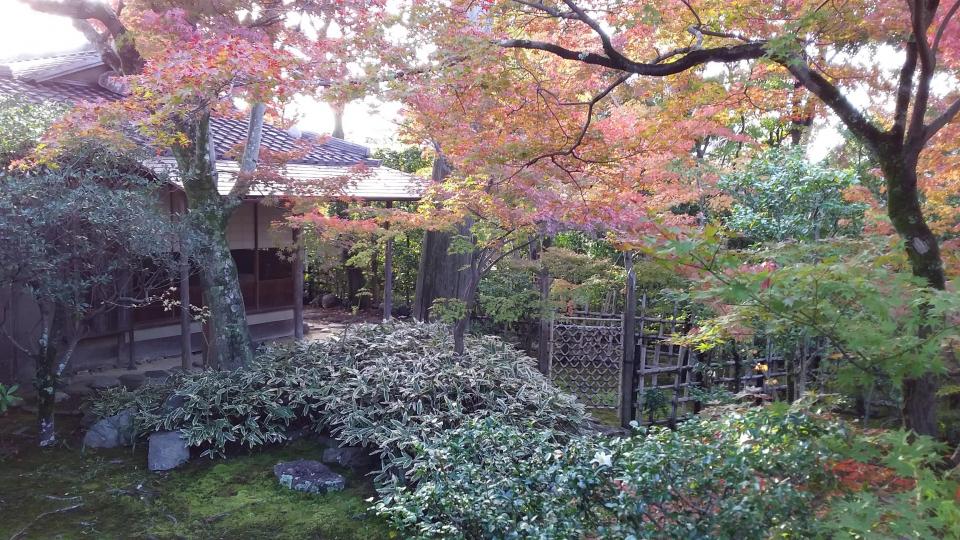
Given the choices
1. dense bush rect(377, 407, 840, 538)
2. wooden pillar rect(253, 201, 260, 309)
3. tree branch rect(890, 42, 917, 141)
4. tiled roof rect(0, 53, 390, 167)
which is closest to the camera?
dense bush rect(377, 407, 840, 538)

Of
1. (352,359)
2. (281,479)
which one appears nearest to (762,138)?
(352,359)

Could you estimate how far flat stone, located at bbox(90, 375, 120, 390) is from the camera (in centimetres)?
781

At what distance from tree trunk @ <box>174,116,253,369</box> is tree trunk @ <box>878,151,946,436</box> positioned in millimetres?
6033

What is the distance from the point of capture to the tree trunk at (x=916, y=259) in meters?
3.31

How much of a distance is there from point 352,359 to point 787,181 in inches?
202

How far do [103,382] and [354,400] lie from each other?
398 cm

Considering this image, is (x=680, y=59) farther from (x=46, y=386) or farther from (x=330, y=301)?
(x=330, y=301)

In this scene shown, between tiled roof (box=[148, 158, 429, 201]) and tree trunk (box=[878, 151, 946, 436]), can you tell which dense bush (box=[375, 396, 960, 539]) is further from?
tiled roof (box=[148, 158, 429, 201])

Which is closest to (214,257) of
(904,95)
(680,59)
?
(680,59)

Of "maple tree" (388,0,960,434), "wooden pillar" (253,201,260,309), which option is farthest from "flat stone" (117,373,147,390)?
"maple tree" (388,0,960,434)

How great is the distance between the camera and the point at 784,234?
7191 millimetres

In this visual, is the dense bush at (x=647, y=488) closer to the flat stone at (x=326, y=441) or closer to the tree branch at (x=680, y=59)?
the tree branch at (x=680, y=59)

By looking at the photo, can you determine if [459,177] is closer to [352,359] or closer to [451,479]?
[352,359]

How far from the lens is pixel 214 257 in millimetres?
6992
